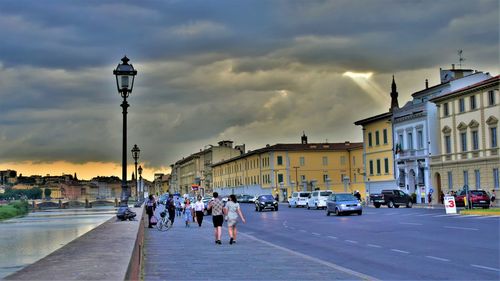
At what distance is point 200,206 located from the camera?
3875cm

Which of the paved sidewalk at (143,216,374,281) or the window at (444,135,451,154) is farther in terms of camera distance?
the window at (444,135,451,154)

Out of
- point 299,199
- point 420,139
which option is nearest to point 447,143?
point 420,139

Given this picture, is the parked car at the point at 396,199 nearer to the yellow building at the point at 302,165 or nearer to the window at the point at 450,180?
the window at the point at 450,180

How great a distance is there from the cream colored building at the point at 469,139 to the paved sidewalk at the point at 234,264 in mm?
45459

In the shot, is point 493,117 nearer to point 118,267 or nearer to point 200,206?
point 200,206

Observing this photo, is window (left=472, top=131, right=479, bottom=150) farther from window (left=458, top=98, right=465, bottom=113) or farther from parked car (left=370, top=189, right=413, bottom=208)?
parked car (left=370, top=189, right=413, bottom=208)

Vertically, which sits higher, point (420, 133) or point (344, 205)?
point (420, 133)

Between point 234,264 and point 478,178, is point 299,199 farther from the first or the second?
point 234,264

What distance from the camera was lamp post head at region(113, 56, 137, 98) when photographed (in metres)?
26.7

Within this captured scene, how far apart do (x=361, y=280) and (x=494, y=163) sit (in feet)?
175

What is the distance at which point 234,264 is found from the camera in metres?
16.5

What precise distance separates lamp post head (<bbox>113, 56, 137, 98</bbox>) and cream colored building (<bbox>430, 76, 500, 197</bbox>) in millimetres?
42735

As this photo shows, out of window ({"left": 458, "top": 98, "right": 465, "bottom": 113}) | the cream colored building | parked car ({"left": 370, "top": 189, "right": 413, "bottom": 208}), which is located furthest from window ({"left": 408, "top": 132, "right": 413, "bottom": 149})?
parked car ({"left": 370, "top": 189, "right": 413, "bottom": 208})

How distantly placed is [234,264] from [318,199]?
54.0 meters
